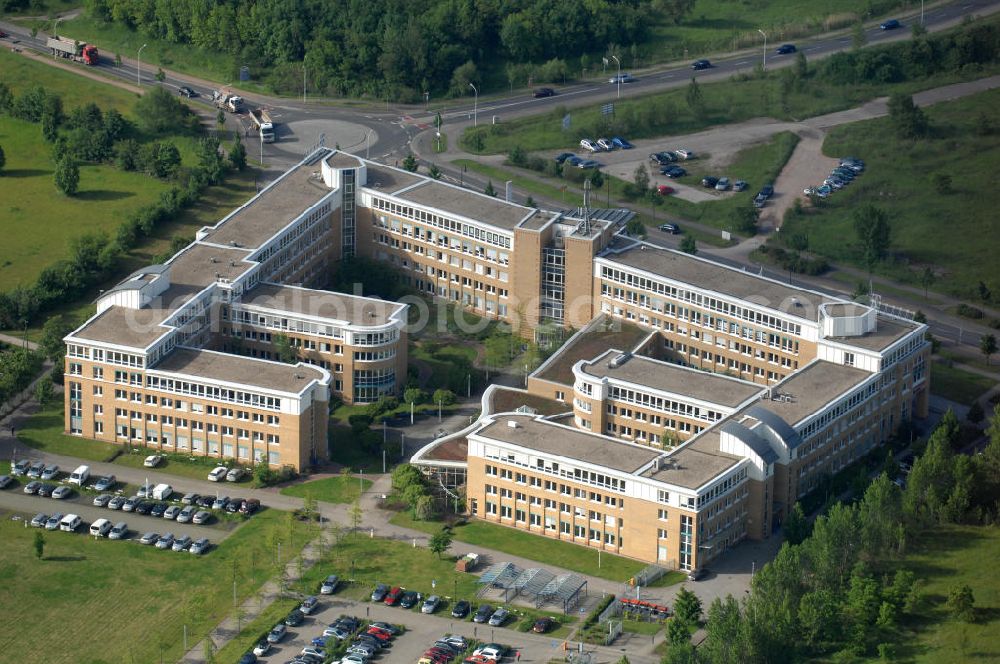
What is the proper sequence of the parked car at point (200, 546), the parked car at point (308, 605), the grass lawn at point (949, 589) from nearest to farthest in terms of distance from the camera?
the grass lawn at point (949, 589)
the parked car at point (308, 605)
the parked car at point (200, 546)

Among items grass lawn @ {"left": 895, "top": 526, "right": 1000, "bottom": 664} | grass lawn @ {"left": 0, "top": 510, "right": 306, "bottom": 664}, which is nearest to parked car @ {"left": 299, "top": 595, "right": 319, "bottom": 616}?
grass lawn @ {"left": 0, "top": 510, "right": 306, "bottom": 664}

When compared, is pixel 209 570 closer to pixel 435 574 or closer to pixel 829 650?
pixel 435 574

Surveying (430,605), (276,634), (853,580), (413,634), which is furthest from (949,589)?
(276,634)

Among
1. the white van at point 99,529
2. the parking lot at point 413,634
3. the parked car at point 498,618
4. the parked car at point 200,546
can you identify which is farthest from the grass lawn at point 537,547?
the white van at point 99,529

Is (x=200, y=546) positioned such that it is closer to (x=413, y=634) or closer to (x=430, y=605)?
(x=430, y=605)

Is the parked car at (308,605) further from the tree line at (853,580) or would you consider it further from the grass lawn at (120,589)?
the tree line at (853,580)
